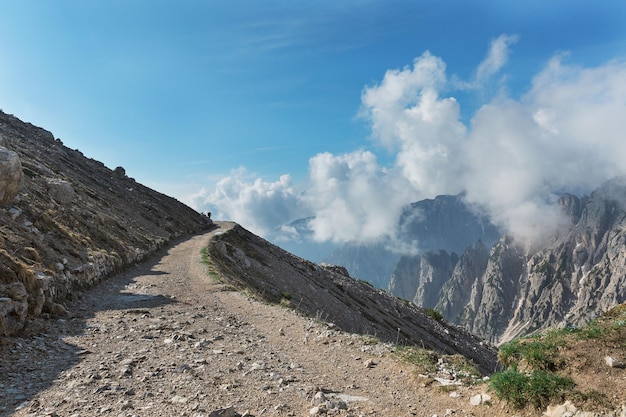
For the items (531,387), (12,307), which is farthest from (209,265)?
(531,387)

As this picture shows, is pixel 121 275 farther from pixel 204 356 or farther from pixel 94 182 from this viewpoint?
pixel 94 182

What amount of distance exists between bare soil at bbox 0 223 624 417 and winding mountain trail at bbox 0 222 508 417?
1.3 inches

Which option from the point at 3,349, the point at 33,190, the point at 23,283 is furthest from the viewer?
the point at 33,190

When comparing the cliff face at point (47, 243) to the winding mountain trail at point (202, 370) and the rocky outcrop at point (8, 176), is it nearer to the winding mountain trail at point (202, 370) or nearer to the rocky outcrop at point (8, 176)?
the rocky outcrop at point (8, 176)

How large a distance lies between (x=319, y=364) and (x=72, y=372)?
25.0 feet

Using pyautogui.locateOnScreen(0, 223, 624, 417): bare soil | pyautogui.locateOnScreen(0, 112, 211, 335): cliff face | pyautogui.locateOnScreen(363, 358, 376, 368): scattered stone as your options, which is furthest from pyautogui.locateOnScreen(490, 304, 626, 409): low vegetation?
pyautogui.locateOnScreen(0, 112, 211, 335): cliff face

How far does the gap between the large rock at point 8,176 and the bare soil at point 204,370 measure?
10.2m

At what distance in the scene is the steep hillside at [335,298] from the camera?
152 ft

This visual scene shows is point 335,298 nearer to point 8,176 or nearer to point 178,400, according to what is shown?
point 8,176

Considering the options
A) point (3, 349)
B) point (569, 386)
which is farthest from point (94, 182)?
point (569, 386)

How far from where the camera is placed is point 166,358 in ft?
43.3

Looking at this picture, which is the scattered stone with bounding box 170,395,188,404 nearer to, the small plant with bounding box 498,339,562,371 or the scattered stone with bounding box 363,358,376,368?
the scattered stone with bounding box 363,358,376,368

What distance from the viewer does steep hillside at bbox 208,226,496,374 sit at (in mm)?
46181

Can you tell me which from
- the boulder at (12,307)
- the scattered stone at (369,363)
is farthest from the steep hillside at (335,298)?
the scattered stone at (369,363)
